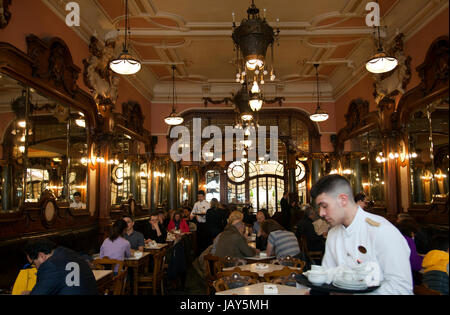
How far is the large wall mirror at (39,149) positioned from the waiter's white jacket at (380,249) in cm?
369

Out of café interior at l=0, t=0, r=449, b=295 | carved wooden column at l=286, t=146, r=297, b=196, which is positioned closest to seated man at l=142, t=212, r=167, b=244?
café interior at l=0, t=0, r=449, b=295

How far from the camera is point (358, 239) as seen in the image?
151 cm

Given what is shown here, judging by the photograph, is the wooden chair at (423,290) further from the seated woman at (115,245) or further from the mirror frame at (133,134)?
the mirror frame at (133,134)

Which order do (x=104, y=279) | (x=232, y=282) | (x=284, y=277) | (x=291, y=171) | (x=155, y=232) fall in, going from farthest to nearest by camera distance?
(x=291, y=171), (x=155, y=232), (x=104, y=279), (x=284, y=277), (x=232, y=282)

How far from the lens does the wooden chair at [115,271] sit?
367 cm

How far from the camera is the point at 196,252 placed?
9.74 m

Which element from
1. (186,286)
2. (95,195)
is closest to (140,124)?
(95,195)

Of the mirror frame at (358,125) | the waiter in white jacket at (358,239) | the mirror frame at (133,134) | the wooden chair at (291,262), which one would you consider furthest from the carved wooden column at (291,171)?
the waiter in white jacket at (358,239)

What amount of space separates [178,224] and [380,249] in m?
7.85

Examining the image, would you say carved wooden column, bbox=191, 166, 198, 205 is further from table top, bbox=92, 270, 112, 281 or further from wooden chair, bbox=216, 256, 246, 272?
table top, bbox=92, 270, 112, 281

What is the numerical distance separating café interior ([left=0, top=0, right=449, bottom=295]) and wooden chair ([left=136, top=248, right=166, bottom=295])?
22 mm

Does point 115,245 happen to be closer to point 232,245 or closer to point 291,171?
point 232,245

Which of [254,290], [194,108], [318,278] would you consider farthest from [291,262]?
[194,108]
